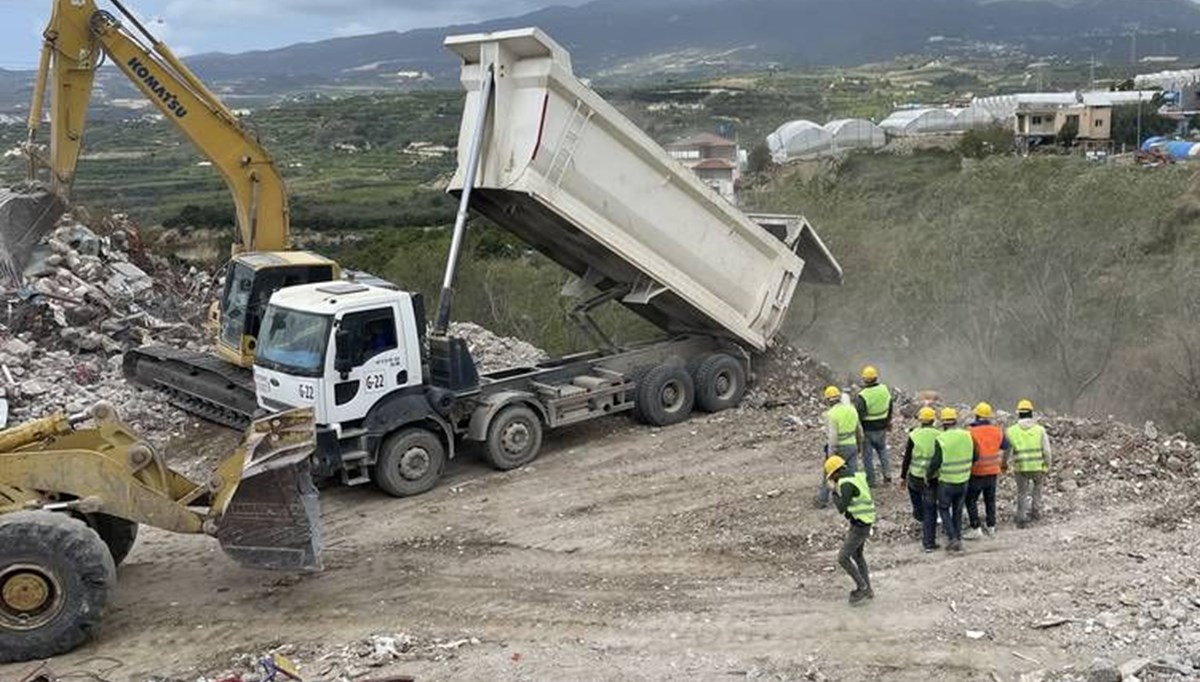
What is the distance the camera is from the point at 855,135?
206 ft

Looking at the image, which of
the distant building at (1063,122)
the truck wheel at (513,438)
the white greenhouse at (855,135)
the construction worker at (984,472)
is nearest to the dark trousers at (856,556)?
the construction worker at (984,472)

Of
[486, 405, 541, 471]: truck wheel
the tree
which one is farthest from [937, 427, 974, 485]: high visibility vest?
the tree

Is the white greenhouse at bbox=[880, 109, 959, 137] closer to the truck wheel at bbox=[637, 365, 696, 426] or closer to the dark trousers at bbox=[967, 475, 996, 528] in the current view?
the truck wheel at bbox=[637, 365, 696, 426]

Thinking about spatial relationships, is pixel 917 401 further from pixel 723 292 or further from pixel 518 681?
pixel 518 681

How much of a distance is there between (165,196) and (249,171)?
98.1 ft

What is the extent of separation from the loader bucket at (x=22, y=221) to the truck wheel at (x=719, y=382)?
8.60m

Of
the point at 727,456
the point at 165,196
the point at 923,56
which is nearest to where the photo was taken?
the point at 727,456

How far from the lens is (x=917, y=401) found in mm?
12633

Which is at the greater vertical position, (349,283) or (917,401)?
(349,283)

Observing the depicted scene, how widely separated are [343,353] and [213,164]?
17.0 ft

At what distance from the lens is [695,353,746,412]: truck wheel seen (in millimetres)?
12484

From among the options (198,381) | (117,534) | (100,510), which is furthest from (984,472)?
(198,381)

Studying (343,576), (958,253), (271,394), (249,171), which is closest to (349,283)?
(271,394)

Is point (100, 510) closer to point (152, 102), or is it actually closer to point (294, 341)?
point (294, 341)
